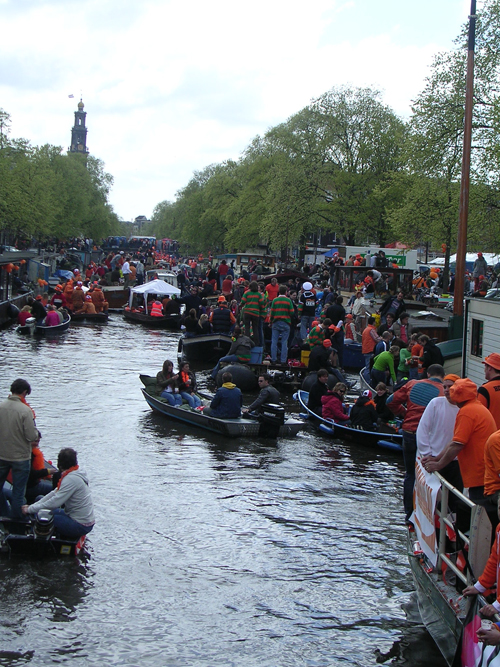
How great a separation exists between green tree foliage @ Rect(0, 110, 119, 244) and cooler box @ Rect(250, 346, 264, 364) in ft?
101

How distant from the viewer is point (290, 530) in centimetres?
1123

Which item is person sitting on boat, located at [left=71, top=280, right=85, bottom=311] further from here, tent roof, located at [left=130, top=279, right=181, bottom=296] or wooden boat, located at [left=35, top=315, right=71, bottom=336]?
wooden boat, located at [left=35, top=315, right=71, bottom=336]

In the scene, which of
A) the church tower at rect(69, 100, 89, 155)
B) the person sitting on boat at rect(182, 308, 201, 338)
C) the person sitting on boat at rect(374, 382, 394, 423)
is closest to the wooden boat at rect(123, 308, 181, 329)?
the person sitting on boat at rect(182, 308, 201, 338)

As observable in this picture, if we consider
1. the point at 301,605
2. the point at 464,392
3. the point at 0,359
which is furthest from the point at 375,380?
the point at 0,359

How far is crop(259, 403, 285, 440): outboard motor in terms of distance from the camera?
16281mm

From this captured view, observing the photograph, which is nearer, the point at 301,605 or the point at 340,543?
the point at 301,605

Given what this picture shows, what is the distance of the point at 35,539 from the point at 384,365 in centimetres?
966

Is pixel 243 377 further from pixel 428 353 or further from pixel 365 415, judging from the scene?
pixel 428 353

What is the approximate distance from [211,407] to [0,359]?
11699mm

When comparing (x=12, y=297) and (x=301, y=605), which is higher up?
(x=12, y=297)

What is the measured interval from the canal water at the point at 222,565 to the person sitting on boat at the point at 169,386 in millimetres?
996

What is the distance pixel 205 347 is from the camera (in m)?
26.2

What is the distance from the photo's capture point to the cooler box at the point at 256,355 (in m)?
23.0

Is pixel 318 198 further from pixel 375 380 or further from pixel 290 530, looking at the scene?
pixel 290 530
